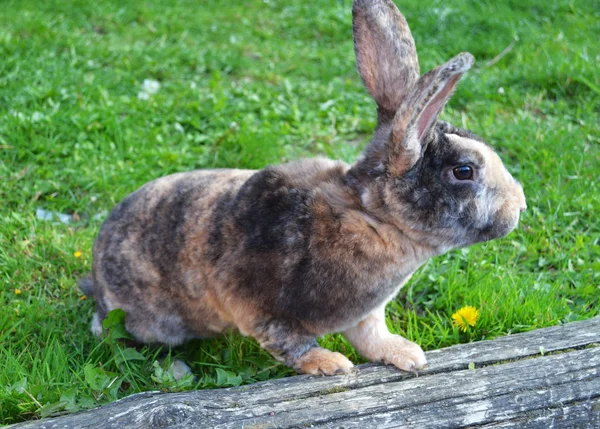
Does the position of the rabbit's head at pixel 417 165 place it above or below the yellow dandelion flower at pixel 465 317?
above

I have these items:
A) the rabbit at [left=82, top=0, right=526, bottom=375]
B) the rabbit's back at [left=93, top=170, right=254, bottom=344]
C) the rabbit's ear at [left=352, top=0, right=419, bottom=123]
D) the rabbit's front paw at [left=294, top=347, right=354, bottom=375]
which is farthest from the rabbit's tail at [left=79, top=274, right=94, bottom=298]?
the rabbit's ear at [left=352, top=0, right=419, bottom=123]

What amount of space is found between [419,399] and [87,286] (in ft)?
6.74

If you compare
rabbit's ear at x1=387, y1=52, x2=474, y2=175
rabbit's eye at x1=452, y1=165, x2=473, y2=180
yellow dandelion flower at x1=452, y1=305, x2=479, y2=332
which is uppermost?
rabbit's ear at x1=387, y1=52, x2=474, y2=175

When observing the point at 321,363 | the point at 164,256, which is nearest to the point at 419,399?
the point at 321,363

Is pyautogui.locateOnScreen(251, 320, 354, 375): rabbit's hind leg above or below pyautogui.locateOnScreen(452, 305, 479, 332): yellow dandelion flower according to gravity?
above

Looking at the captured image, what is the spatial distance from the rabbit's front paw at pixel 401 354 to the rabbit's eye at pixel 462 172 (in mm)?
784

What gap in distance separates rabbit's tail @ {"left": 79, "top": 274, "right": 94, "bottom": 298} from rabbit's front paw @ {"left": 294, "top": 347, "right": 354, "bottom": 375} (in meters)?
1.39

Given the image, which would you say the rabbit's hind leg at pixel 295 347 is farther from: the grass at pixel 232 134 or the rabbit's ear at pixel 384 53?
the rabbit's ear at pixel 384 53

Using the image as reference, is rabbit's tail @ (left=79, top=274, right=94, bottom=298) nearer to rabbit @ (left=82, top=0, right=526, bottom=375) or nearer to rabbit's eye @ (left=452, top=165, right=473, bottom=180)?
rabbit @ (left=82, top=0, right=526, bottom=375)

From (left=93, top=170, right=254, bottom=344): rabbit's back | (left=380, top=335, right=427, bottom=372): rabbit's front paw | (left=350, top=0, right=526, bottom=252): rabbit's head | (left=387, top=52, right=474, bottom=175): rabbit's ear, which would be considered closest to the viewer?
(left=387, top=52, right=474, bottom=175): rabbit's ear

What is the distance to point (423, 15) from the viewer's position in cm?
738

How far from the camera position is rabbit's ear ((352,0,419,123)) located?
315 cm

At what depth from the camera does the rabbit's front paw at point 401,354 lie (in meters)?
3.09

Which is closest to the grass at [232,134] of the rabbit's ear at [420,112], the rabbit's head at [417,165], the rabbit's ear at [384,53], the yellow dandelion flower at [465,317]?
the yellow dandelion flower at [465,317]
